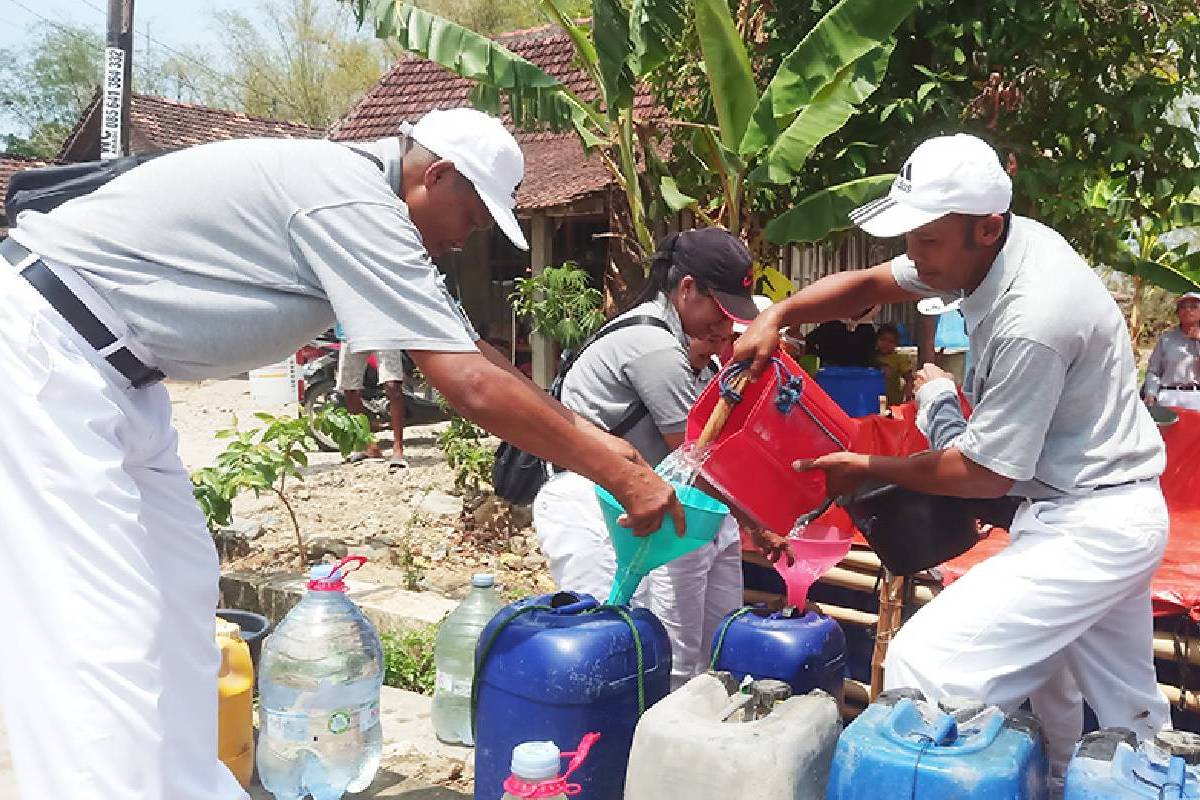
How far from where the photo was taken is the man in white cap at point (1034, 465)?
8.20 feet

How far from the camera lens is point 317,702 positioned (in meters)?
3.41

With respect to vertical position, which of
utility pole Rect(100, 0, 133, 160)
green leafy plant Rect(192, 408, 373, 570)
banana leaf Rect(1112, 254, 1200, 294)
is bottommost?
green leafy plant Rect(192, 408, 373, 570)

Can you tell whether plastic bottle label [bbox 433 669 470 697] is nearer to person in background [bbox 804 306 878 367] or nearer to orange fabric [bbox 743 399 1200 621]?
orange fabric [bbox 743 399 1200 621]

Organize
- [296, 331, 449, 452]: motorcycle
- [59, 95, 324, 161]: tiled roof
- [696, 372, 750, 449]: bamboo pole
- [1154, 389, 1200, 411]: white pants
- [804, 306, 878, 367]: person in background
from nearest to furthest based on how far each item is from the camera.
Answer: [696, 372, 750, 449]: bamboo pole < [804, 306, 878, 367]: person in background < [1154, 389, 1200, 411]: white pants < [296, 331, 449, 452]: motorcycle < [59, 95, 324, 161]: tiled roof

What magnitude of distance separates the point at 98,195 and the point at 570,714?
1.62 m

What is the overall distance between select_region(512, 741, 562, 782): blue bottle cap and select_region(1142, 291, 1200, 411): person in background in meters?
8.87

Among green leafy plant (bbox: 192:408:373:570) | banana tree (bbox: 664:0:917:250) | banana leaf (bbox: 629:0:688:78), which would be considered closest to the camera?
green leafy plant (bbox: 192:408:373:570)

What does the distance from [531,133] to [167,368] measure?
356 inches

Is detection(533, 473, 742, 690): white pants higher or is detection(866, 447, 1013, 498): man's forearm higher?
detection(866, 447, 1013, 498): man's forearm

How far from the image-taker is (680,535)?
2680mm

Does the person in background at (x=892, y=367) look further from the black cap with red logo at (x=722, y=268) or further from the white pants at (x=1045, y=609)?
the white pants at (x=1045, y=609)

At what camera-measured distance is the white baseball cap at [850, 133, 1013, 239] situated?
253 centimetres

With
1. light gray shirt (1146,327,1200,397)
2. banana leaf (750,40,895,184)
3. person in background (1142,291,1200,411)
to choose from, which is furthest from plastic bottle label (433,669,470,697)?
light gray shirt (1146,327,1200,397)

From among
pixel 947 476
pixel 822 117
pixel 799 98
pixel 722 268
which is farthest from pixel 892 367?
pixel 947 476
